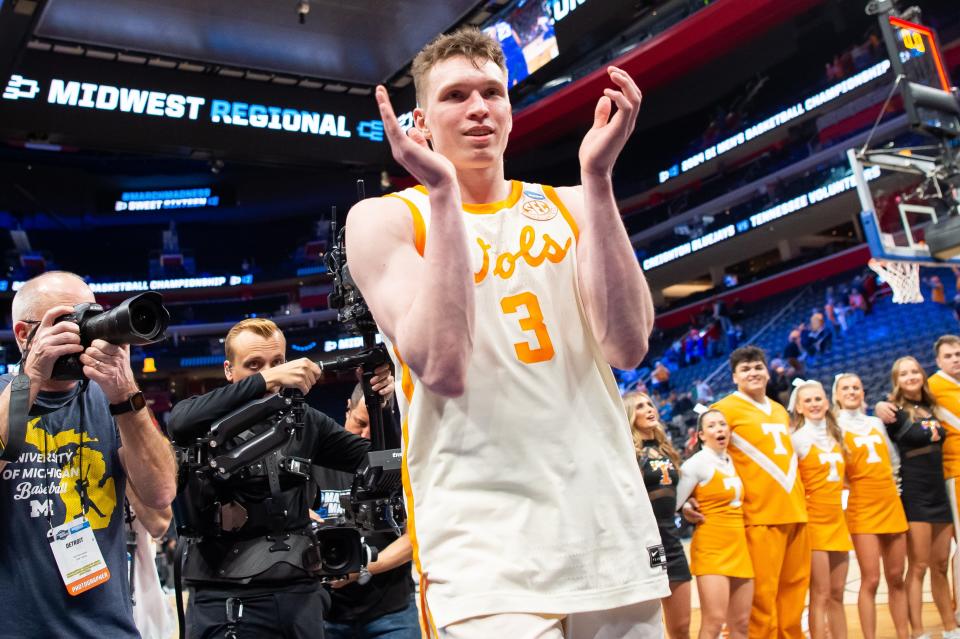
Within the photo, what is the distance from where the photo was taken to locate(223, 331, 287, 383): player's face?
3432mm

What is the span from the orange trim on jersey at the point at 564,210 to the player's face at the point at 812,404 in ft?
16.4

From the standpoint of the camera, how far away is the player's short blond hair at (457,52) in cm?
185

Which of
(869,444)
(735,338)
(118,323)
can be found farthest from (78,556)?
Answer: (735,338)

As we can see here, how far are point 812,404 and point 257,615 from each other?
4579 millimetres

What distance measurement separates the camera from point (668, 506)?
571 cm

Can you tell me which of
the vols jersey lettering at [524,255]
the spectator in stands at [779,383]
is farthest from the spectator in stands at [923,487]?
the spectator in stands at [779,383]

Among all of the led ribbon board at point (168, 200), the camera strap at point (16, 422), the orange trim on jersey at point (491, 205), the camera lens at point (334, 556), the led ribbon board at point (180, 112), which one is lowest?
the camera lens at point (334, 556)

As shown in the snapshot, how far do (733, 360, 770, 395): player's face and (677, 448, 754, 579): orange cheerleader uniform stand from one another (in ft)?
1.65

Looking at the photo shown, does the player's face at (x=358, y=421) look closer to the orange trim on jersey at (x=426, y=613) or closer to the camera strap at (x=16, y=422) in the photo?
the camera strap at (x=16, y=422)

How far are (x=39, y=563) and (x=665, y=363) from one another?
19.2 m

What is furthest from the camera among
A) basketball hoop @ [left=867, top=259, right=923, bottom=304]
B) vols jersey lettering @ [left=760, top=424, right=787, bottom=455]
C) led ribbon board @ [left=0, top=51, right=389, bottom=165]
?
led ribbon board @ [left=0, top=51, right=389, bottom=165]

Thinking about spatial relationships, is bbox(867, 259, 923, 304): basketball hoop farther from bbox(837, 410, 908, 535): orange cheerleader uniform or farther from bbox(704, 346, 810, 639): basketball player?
bbox(704, 346, 810, 639): basketball player

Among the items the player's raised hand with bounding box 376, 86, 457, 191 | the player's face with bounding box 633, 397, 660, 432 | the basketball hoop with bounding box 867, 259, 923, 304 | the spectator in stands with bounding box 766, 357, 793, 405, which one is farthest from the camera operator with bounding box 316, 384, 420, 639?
the spectator in stands with bounding box 766, 357, 793, 405

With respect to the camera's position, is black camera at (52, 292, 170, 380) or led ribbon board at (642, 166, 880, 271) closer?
black camera at (52, 292, 170, 380)
